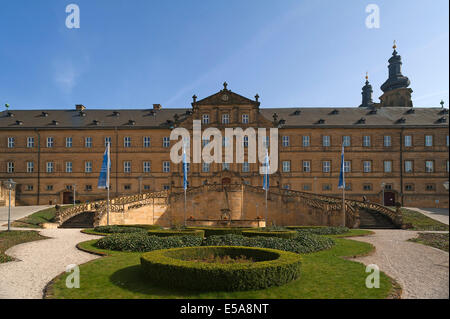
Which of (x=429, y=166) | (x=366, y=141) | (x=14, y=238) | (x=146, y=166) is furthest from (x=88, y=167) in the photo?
(x=429, y=166)

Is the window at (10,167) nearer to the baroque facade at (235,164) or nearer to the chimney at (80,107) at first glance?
the baroque facade at (235,164)

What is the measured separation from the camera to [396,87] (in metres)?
60.0

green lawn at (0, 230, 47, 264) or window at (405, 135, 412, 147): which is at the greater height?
window at (405, 135, 412, 147)

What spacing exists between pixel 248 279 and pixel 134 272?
4.35 meters

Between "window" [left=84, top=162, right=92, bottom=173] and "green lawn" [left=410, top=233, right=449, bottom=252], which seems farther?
"window" [left=84, top=162, right=92, bottom=173]

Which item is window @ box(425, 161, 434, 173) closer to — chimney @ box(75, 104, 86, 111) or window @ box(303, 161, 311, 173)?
window @ box(303, 161, 311, 173)

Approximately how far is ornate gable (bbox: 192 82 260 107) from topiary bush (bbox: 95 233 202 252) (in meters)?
30.1

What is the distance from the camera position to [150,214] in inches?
1342

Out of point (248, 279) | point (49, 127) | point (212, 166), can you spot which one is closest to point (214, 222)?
point (212, 166)

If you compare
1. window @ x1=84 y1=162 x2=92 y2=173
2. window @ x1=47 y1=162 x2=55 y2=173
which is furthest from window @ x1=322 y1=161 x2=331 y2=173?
window @ x1=47 y1=162 x2=55 y2=173

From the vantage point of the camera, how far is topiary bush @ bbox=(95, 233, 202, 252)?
604 inches

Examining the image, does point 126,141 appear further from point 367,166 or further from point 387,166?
point 387,166

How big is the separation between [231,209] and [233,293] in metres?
27.5

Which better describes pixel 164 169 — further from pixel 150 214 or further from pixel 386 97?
pixel 386 97
